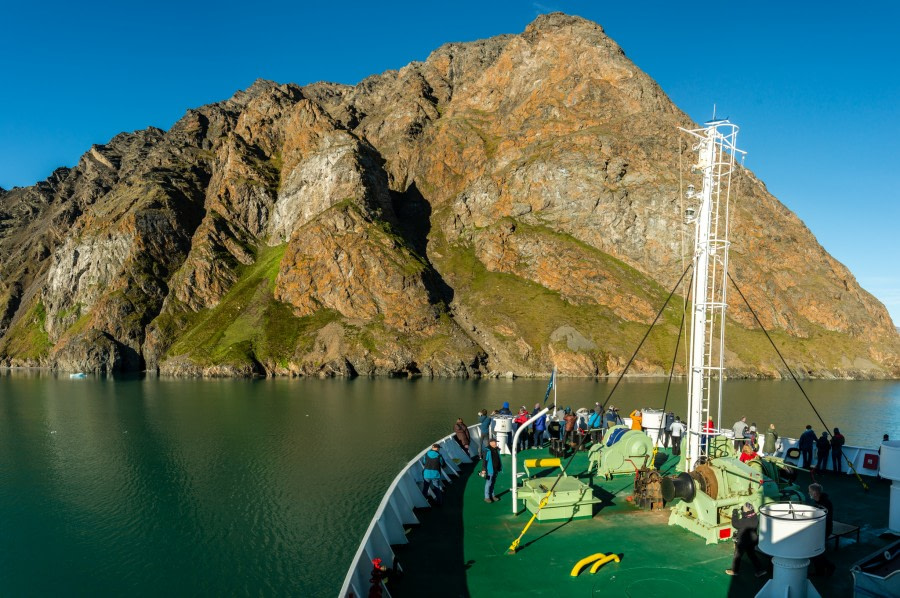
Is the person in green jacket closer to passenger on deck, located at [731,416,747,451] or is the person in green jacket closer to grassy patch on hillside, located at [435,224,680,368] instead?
passenger on deck, located at [731,416,747,451]

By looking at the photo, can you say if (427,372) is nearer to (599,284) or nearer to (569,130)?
(599,284)

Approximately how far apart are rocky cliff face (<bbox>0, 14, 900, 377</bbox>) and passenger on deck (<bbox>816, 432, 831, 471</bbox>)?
106633mm

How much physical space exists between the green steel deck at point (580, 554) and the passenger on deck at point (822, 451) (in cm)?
326

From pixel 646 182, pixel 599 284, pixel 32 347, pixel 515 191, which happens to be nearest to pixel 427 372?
pixel 599 284

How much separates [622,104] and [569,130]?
67.1 ft

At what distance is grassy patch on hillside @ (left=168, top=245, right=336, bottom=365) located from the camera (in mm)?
136000

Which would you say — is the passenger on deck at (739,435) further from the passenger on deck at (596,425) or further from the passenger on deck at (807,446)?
the passenger on deck at (596,425)

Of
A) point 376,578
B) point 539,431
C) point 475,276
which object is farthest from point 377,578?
point 475,276

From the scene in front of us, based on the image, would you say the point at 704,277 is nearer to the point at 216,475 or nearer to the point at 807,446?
the point at 807,446

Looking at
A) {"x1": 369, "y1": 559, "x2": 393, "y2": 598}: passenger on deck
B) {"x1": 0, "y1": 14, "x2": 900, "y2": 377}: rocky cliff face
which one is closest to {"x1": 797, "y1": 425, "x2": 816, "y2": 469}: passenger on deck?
{"x1": 369, "y1": 559, "x2": 393, "y2": 598}: passenger on deck

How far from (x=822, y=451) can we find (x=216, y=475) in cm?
3681

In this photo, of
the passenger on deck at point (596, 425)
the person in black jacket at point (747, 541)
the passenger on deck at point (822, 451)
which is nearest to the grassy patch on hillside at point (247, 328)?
the passenger on deck at point (596, 425)

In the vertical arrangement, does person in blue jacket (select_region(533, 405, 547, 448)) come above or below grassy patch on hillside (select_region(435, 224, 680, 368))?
below

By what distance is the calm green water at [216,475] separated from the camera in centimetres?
2420
